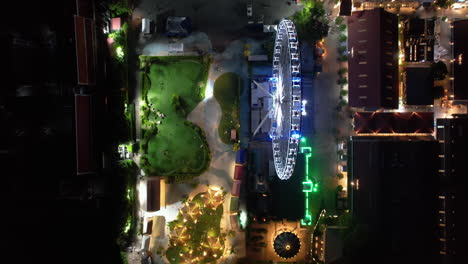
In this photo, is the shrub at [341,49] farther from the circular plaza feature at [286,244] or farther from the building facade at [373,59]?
the circular plaza feature at [286,244]

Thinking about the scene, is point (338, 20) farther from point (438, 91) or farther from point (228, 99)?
point (228, 99)

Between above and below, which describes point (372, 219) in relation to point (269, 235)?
above

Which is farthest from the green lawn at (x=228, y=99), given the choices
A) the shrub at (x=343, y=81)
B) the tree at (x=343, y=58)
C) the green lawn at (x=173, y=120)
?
the tree at (x=343, y=58)

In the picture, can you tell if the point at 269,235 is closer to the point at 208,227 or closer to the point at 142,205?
the point at 208,227

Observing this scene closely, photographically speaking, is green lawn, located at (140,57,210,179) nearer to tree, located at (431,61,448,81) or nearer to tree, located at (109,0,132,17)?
tree, located at (109,0,132,17)

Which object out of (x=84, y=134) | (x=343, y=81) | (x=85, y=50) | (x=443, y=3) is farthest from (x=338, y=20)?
(x=84, y=134)

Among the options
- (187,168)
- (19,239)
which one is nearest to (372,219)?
(187,168)

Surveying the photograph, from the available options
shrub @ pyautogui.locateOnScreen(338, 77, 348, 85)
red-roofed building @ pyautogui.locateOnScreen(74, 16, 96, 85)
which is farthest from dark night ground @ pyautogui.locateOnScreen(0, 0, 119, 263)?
shrub @ pyautogui.locateOnScreen(338, 77, 348, 85)
